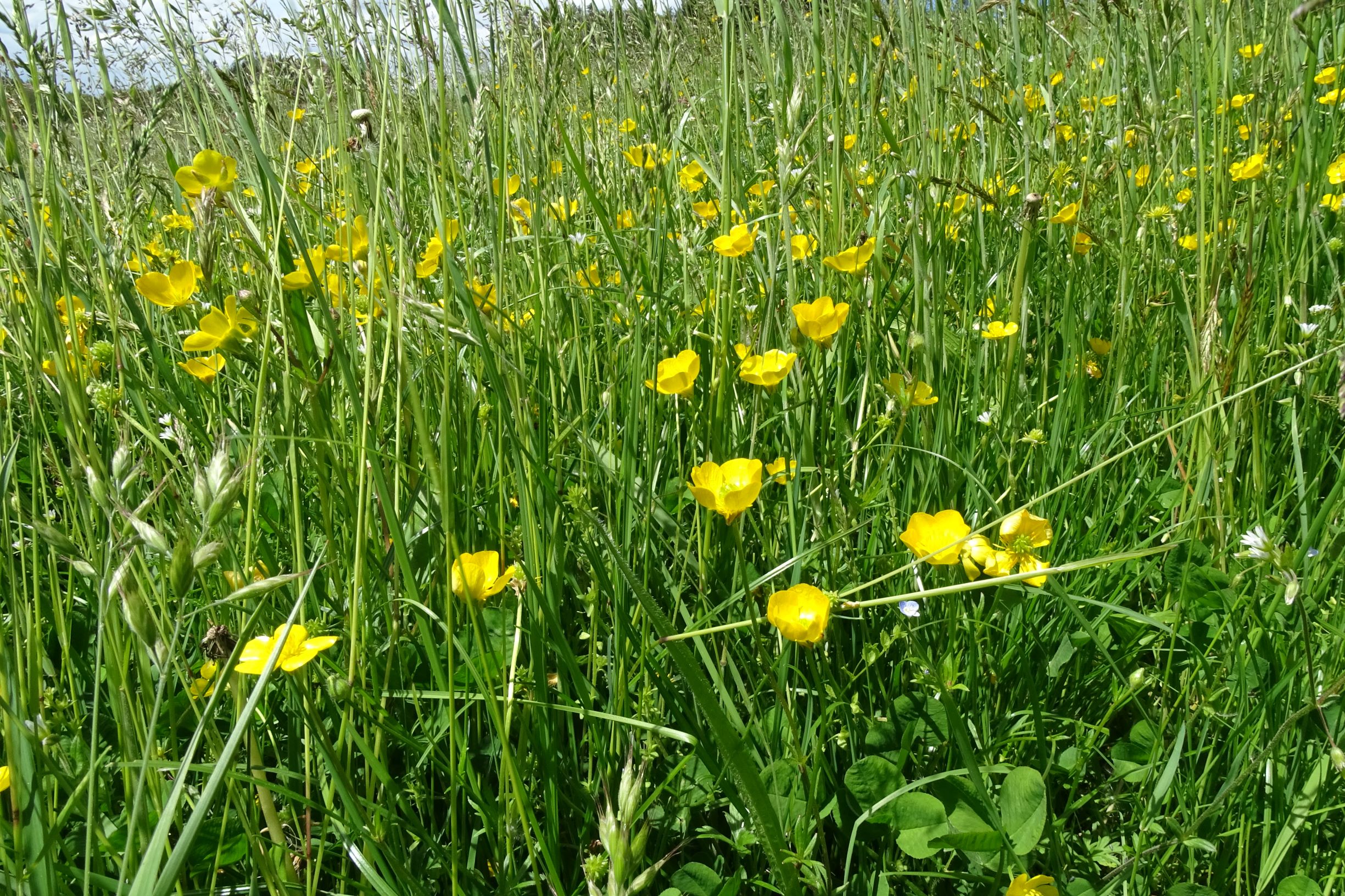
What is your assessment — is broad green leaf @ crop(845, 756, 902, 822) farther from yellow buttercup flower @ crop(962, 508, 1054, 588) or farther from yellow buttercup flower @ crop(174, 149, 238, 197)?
yellow buttercup flower @ crop(174, 149, 238, 197)

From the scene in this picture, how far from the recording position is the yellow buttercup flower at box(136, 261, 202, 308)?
3.82 ft

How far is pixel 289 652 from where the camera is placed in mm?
738

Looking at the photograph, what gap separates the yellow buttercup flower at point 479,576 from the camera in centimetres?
85

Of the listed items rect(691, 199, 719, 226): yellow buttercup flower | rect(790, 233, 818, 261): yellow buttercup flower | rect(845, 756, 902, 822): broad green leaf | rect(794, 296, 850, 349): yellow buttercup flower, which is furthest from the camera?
rect(691, 199, 719, 226): yellow buttercup flower

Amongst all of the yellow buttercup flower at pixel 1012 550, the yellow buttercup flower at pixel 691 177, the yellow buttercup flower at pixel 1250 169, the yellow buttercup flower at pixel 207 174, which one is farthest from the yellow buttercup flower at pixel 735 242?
the yellow buttercup flower at pixel 1250 169

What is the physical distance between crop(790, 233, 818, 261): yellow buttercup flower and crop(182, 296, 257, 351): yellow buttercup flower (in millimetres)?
740

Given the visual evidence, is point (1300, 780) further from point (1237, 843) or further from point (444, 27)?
point (444, 27)

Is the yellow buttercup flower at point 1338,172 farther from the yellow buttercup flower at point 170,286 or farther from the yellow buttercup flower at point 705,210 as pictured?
the yellow buttercup flower at point 170,286

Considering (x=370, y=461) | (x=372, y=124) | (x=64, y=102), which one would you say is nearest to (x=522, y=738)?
(x=370, y=461)

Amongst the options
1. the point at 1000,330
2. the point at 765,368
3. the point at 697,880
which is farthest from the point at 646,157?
the point at 697,880

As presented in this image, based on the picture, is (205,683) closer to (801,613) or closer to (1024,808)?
(801,613)

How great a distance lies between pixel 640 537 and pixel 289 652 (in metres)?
0.53

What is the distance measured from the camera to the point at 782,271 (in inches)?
71.8

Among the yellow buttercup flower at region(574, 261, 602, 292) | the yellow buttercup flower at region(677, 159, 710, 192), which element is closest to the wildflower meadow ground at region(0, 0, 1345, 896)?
the yellow buttercup flower at region(574, 261, 602, 292)
